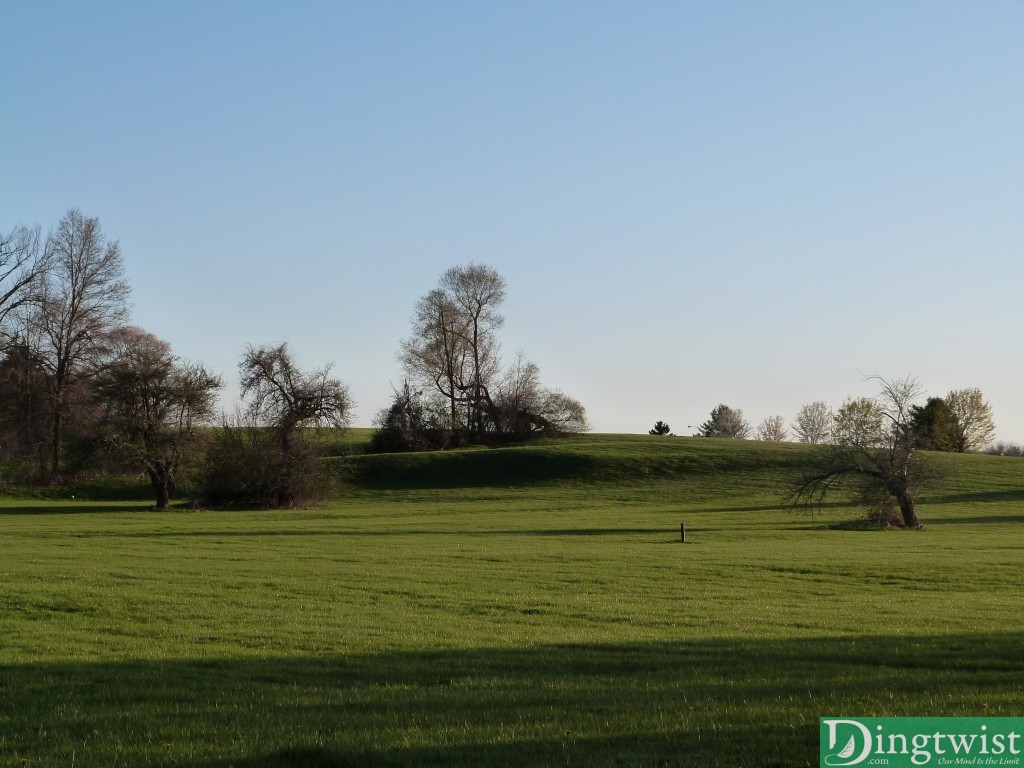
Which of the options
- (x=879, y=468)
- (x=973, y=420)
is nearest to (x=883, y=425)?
(x=879, y=468)

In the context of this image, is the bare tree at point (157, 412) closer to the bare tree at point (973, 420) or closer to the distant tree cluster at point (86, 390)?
the distant tree cluster at point (86, 390)

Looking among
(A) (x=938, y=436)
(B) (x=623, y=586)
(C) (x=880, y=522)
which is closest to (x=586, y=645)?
(B) (x=623, y=586)

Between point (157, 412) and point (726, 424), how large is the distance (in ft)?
441

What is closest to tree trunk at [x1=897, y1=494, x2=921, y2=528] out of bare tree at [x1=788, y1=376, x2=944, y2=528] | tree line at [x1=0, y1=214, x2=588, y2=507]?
bare tree at [x1=788, y1=376, x2=944, y2=528]

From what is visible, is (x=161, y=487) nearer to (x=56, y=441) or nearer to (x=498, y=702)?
(x=56, y=441)

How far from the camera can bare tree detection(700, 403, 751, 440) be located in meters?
178

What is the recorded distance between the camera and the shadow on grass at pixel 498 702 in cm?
792

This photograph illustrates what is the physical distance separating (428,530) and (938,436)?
3412 inches

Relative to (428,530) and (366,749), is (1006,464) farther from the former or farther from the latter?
(366,749)

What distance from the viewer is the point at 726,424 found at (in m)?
178

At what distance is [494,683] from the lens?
11.3 meters

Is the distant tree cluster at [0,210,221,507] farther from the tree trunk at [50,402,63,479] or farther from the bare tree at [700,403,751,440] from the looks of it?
the bare tree at [700,403,751,440]

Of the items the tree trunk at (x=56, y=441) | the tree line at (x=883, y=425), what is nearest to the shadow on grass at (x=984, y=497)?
the tree line at (x=883, y=425)

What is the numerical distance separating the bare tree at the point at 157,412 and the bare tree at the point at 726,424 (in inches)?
5056
